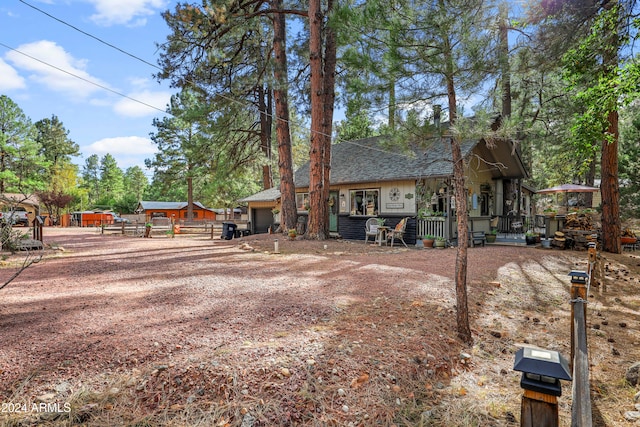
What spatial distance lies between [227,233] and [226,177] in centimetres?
391

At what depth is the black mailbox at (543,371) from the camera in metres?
1.54

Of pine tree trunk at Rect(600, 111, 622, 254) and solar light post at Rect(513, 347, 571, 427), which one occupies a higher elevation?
pine tree trunk at Rect(600, 111, 622, 254)

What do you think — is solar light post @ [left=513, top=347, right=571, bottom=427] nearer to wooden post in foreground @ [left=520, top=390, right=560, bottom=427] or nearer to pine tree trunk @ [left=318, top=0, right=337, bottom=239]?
wooden post in foreground @ [left=520, top=390, right=560, bottom=427]

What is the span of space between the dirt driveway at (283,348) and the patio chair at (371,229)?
6652 millimetres

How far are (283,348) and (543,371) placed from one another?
2.03 meters

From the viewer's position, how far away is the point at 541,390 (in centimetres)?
156

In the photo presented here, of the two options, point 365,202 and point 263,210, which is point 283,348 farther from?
point 263,210

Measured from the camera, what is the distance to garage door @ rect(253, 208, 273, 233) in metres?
19.7

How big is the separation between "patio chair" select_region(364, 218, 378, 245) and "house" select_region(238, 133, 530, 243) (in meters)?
0.40

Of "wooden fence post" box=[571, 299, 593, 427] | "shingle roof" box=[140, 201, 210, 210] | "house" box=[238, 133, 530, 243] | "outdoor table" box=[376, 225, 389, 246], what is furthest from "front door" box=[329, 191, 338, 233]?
"shingle roof" box=[140, 201, 210, 210]

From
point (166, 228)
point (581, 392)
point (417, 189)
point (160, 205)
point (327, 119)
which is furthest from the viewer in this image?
point (160, 205)

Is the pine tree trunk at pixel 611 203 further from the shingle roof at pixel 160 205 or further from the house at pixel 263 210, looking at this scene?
the shingle roof at pixel 160 205

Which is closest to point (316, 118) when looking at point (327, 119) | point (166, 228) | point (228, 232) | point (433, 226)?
point (327, 119)

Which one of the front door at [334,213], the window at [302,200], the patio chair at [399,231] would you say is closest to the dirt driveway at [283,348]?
the patio chair at [399,231]
